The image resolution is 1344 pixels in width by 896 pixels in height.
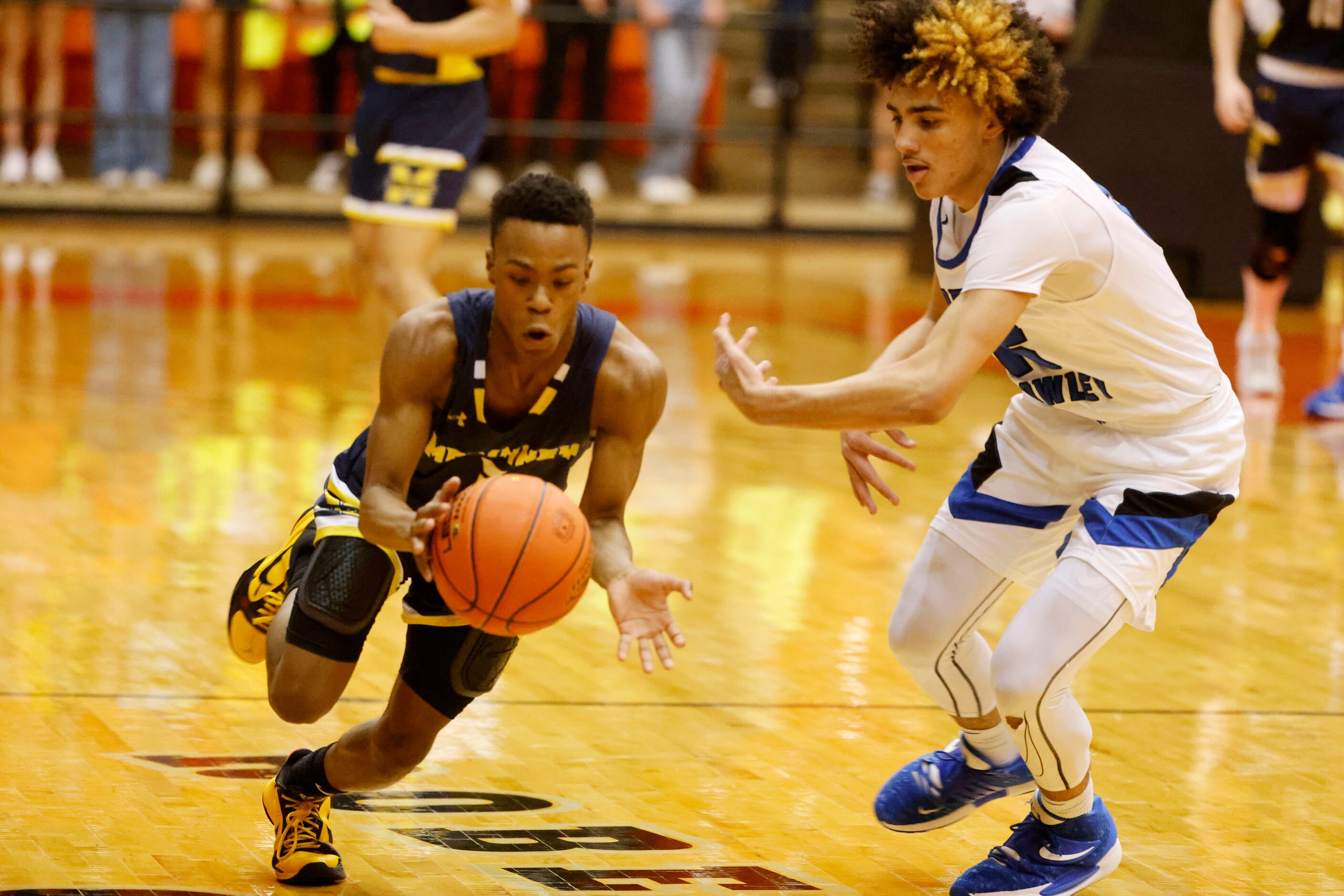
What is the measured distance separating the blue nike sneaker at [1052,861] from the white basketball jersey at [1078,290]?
0.75 meters

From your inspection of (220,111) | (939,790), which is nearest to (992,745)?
(939,790)

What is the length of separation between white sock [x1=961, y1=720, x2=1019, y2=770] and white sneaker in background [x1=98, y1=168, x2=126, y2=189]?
1117 cm

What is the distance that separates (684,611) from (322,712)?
6.07 feet

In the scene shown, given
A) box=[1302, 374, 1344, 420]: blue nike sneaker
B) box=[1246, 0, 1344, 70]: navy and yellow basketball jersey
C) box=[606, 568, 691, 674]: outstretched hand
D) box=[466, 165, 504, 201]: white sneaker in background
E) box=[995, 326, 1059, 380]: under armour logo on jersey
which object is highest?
box=[1246, 0, 1344, 70]: navy and yellow basketball jersey

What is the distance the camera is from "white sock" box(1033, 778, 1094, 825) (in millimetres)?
3428


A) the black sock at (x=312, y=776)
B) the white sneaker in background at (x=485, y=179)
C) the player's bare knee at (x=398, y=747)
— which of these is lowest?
the white sneaker in background at (x=485, y=179)

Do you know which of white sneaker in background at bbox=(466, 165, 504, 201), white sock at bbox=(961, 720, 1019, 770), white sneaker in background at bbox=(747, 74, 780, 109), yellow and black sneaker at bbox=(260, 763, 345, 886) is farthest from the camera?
white sneaker in background at bbox=(747, 74, 780, 109)

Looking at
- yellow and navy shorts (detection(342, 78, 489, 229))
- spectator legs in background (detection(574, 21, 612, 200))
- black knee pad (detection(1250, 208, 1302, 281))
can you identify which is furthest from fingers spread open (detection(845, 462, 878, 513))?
spectator legs in background (detection(574, 21, 612, 200))

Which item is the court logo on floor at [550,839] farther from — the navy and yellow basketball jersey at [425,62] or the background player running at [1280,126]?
the background player running at [1280,126]

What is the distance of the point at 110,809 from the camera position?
141 inches

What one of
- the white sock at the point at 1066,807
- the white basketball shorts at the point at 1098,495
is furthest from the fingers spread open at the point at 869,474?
the white sock at the point at 1066,807

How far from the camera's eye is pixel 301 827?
3352 mm

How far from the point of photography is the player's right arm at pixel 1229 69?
8.19 m

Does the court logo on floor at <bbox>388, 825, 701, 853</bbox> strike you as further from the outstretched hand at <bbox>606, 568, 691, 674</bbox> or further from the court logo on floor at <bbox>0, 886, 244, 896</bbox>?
the outstretched hand at <bbox>606, 568, 691, 674</bbox>
